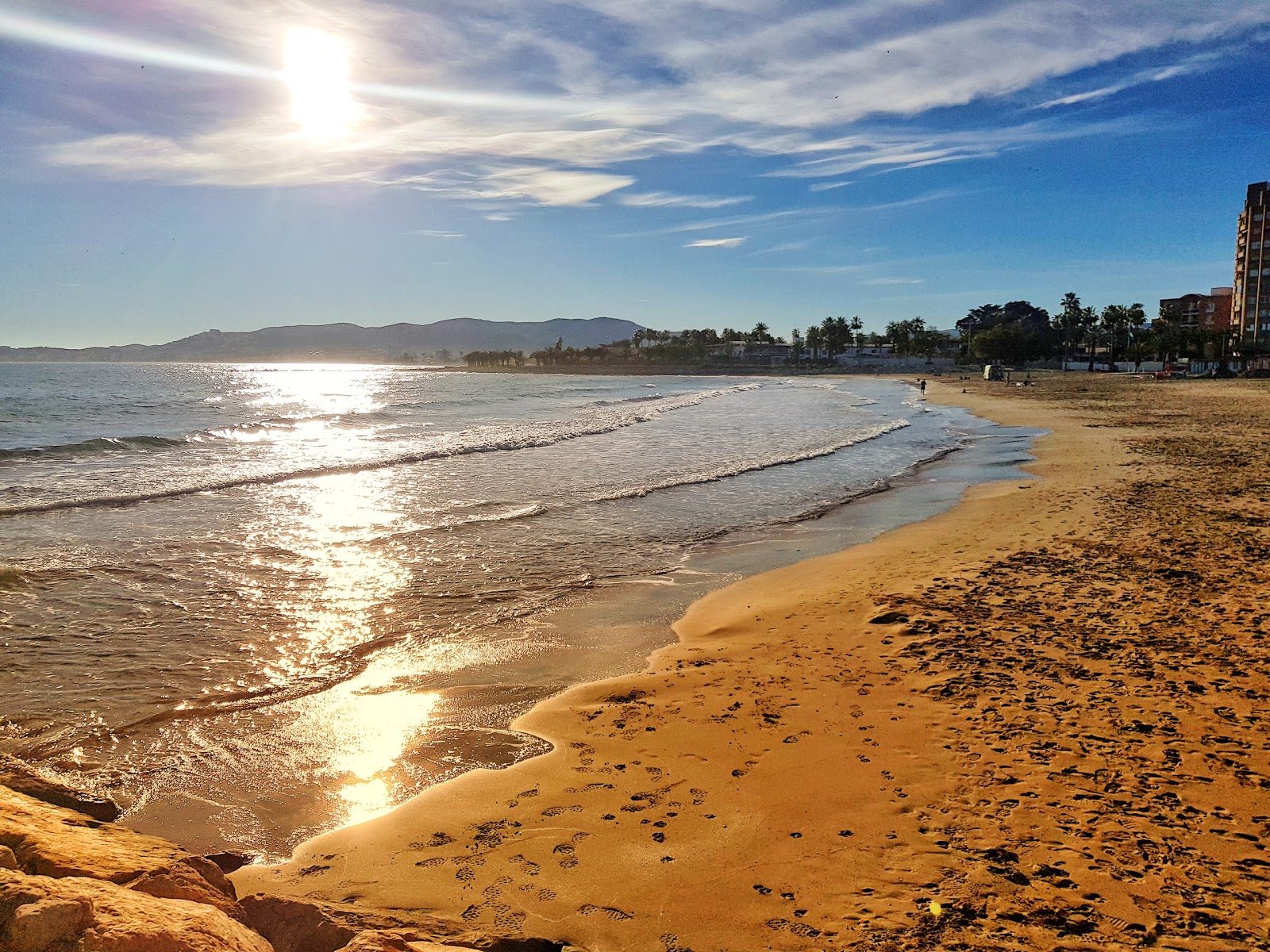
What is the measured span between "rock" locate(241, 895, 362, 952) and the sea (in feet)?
4.56

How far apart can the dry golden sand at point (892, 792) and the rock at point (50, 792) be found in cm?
87

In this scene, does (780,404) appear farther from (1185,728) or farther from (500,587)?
(1185,728)

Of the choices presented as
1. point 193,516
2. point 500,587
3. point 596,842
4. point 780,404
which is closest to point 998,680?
point 596,842

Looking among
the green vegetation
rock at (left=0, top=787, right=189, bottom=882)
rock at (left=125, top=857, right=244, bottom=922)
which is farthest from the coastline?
the green vegetation

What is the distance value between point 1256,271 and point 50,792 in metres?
133

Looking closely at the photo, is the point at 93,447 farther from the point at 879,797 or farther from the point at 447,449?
the point at 879,797

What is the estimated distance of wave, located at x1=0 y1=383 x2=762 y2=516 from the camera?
52.9 ft

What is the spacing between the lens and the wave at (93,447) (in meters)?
25.6

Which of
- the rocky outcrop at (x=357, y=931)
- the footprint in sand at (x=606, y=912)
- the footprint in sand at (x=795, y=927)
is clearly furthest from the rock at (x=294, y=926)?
the footprint in sand at (x=795, y=927)

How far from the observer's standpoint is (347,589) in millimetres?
10203

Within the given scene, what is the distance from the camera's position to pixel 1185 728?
5125mm

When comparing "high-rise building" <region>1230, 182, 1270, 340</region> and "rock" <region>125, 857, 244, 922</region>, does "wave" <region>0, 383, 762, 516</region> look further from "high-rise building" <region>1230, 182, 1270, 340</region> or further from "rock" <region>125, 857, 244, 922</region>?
"high-rise building" <region>1230, 182, 1270, 340</region>

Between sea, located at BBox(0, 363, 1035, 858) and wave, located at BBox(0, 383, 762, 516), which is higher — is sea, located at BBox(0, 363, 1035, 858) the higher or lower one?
the lower one

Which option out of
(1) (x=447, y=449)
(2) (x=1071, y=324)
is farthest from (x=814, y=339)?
(1) (x=447, y=449)
